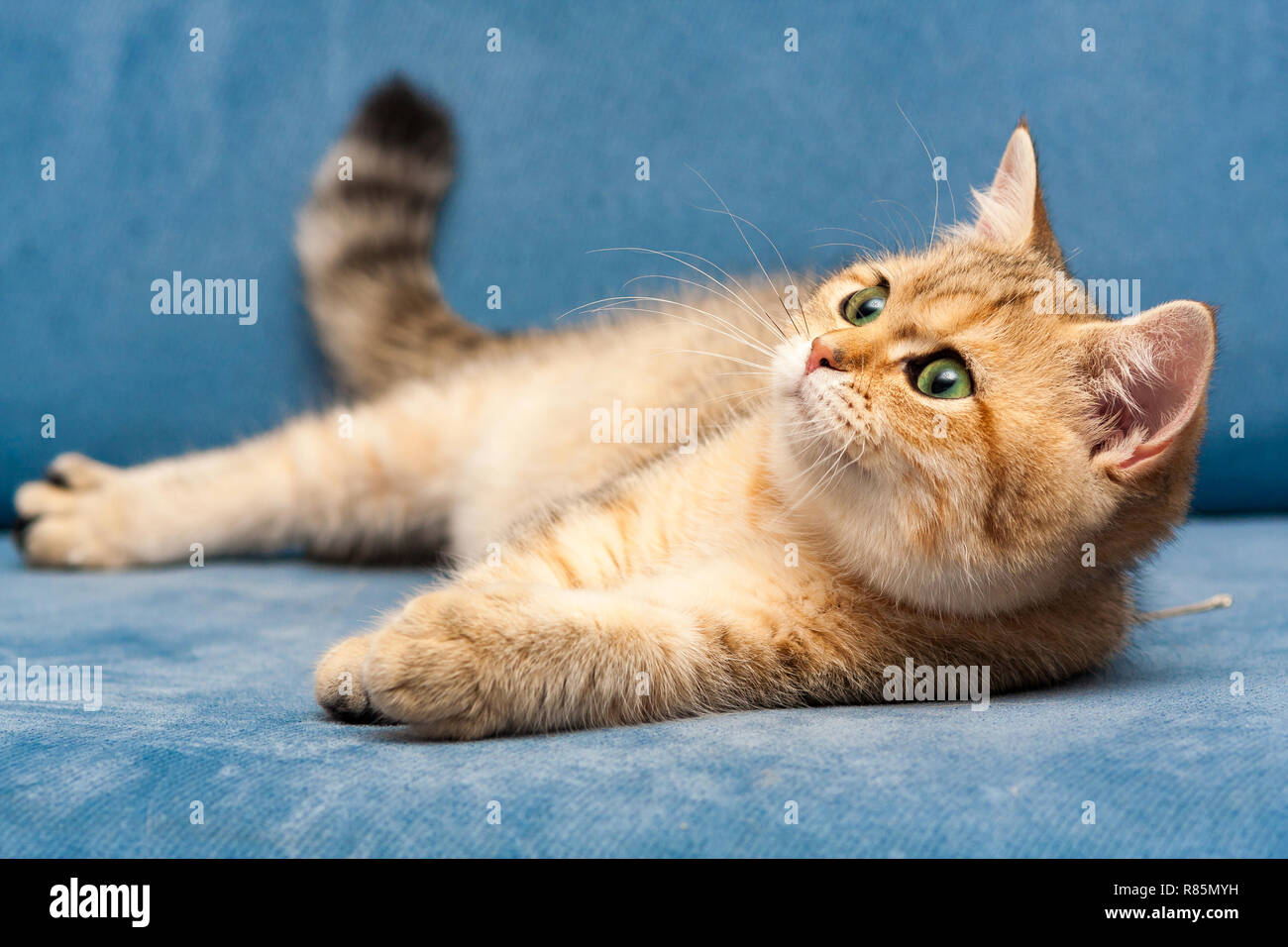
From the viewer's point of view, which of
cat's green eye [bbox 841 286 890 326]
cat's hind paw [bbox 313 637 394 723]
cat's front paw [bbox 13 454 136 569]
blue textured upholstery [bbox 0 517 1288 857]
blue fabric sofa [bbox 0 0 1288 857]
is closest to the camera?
blue textured upholstery [bbox 0 517 1288 857]

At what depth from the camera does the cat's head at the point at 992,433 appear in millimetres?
1161

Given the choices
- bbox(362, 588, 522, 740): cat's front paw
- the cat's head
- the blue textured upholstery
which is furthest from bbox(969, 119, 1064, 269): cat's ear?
bbox(362, 588, 522, 740): cat's front paw

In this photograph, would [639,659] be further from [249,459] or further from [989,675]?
→ [249,459]

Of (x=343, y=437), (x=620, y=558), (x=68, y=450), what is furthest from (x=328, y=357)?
(x=620, y=558)

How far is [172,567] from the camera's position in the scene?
2188 millimetres

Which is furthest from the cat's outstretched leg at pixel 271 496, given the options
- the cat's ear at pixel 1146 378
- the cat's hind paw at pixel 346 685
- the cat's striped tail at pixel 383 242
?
the cat's ear at pixel 1146 378

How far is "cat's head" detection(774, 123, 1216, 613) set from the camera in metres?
1.16

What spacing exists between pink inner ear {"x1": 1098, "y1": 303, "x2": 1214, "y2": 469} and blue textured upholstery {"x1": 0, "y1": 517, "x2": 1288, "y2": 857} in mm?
293

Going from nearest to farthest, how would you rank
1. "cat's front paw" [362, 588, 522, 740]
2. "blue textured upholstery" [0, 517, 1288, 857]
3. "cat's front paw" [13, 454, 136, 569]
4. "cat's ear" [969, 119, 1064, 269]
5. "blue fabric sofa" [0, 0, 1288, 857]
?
"blue textured upholstery" [0, 517, 1288, 857], "cat's front paw" [362, 588, 522, 740], "cat's ear" [969, 119, 1064, 269], "cat's front paw" [13, 454, 136, 569], "blue fabric sofa" [0, 0, 1288, 857]

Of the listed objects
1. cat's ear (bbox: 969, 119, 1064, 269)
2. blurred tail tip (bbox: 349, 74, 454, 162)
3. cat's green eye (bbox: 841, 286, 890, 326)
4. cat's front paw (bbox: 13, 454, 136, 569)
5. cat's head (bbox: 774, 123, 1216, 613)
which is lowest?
cat's front paw (bbox: 13, 454, 136, 569)

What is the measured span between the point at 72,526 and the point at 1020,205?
5.86ft

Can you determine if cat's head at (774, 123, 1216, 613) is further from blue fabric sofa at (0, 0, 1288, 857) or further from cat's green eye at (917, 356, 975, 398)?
blue fabric sofa at (0, 0, 1288, 857)

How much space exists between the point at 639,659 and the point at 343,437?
1.24m

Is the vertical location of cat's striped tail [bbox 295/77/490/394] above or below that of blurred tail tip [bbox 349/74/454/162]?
below
